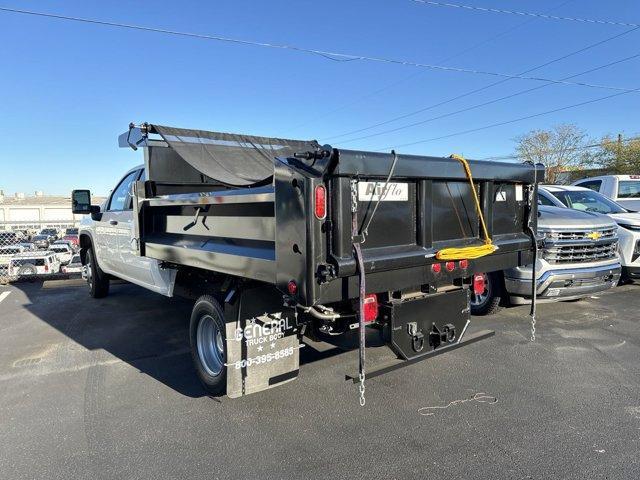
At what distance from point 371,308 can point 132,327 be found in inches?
168

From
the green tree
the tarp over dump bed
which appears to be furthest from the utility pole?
the tarp over dump bed

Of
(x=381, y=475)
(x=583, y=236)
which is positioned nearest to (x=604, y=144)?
(x=583, y=236)

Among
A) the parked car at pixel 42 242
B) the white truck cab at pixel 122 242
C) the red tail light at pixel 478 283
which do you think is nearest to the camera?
the red tail light at pixel 478 283

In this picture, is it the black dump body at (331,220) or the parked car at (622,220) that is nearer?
the black dump body at (331,220)

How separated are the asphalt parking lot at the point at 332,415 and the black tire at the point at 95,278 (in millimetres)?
2287

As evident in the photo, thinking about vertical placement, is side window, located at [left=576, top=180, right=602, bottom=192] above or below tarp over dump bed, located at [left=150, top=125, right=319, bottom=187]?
below

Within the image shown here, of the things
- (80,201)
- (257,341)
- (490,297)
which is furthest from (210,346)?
(80,201)

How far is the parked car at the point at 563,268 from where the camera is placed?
19.4 ft

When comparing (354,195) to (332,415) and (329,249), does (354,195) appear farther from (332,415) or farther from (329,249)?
(332,415)

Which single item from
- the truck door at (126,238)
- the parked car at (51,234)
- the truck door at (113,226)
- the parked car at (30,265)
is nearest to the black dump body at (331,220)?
the truck door at (126,238)

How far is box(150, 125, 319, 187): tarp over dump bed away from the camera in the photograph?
16.3ft

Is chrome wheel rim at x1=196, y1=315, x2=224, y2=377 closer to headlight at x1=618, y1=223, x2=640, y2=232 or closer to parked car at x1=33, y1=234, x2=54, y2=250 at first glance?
headlight at x1=618, y1=223, x2=640, y2=232

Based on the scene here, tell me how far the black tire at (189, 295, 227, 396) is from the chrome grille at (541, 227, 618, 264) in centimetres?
432

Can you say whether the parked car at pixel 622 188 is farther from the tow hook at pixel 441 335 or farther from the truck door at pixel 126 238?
the truck door at pixel 126 238
